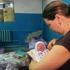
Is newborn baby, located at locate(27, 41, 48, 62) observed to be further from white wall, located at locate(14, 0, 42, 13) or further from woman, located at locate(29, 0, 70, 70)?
white wall, located at locate(14, 0, 42, 13)

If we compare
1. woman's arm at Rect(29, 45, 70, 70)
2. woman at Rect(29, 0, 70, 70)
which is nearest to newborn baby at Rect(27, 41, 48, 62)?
woman at Rect(29, 0, 70, 70)

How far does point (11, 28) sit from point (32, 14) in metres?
0.37

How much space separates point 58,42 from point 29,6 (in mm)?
2203

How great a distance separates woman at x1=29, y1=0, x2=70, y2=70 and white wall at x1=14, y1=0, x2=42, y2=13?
200 cm

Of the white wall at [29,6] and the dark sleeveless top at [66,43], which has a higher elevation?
the white wall at [29,6]

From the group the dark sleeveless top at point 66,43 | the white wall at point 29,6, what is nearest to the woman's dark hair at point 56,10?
the dark sleeveless top at point 66,43

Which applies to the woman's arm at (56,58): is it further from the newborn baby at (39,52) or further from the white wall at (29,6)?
the white wall at (29,6)

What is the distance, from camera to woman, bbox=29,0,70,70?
3.49 ft

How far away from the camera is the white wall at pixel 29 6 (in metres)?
3.23

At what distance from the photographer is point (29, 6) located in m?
3.25

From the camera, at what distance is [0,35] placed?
10.3ft

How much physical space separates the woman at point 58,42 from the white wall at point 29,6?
200 cm

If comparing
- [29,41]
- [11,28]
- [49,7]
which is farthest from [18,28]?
[49,7]

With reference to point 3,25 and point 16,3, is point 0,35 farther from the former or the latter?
point 16,3
